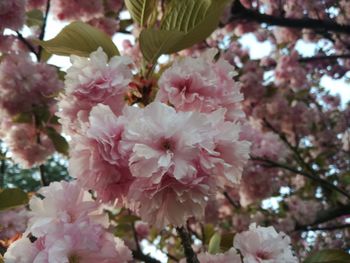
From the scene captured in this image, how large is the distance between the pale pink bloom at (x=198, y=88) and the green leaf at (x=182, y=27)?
0.22ft

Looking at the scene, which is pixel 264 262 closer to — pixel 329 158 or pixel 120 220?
pixel 120 220

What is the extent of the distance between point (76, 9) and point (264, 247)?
235 cm

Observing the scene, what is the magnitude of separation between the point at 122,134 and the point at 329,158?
424 cm

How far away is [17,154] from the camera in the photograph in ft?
8.79

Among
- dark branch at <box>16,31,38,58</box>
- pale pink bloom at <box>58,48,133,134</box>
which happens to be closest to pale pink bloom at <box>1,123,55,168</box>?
dark branch at <box>16,31,38,58</box>

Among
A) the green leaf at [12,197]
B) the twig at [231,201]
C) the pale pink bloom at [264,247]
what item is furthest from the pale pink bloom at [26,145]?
the twig at [231,201]

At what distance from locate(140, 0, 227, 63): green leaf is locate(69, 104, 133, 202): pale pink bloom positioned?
8.6 inches

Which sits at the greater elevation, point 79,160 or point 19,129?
point 19,129

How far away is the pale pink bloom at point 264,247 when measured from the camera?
0.93m

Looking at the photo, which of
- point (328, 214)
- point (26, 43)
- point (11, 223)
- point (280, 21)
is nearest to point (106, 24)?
point (26, 43)

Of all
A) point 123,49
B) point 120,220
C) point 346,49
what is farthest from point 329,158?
point 120,220

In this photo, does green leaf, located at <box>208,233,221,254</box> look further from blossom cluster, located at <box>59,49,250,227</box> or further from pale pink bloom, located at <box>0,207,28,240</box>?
pale pink bloom, located at <box>0,207,28,240</box>

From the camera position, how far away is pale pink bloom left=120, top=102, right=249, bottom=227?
0.74 meters

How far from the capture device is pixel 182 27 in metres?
1.06
